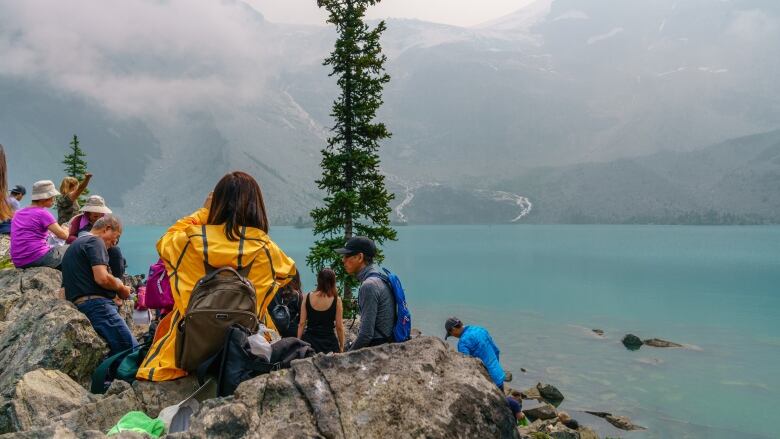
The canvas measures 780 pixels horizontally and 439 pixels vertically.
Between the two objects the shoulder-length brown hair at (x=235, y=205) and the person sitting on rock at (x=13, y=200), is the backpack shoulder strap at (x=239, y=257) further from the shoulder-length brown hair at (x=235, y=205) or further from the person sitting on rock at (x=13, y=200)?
the person sitting on rock at (x=13, y=200)

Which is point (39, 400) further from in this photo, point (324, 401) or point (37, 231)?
point (37, 231)

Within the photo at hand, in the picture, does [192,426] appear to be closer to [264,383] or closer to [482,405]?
[264,383]

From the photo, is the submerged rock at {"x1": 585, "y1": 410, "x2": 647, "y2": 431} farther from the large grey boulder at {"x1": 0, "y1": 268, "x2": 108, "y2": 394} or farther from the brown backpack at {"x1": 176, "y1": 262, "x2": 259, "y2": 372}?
the brown backpack at {"x1": 176, "y1": 262, "x2": 259, "y2": 372}

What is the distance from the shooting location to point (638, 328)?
43.4m

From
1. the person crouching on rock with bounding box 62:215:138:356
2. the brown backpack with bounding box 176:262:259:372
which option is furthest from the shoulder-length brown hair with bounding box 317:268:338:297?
the brown backpack with bounding box 176:262:259:372

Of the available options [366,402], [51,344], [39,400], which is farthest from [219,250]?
[51,344]

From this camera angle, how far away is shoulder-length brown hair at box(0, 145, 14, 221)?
8906 mm

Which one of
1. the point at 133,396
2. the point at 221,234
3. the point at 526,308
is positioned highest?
the point at 221,234

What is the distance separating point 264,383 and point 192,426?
0.57 meters

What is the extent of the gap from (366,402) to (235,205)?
195 centimetres

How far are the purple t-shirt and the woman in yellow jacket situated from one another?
580 centimetres

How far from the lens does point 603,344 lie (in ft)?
121

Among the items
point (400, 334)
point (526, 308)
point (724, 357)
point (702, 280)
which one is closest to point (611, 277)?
point (702, 280)

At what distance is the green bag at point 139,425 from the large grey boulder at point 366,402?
0.56 m
